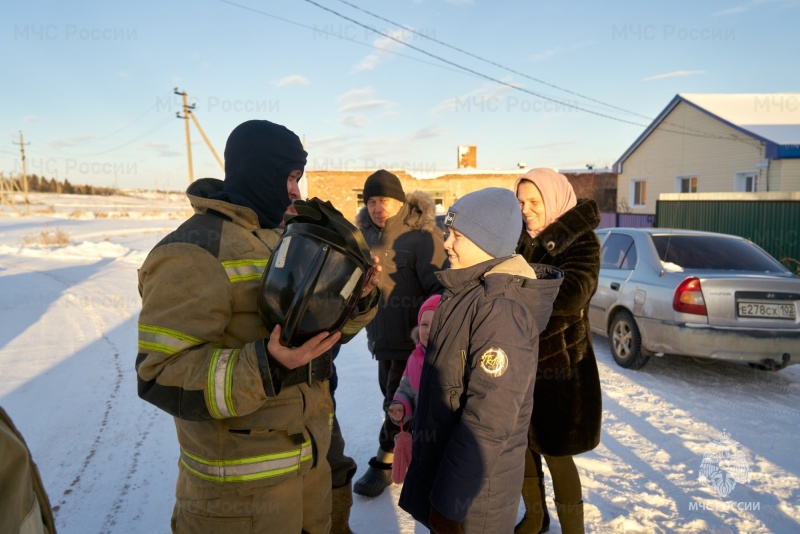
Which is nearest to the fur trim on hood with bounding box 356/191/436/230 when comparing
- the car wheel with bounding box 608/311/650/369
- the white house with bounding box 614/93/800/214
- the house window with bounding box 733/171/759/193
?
the car wheel with bounding box 608/311/650/369

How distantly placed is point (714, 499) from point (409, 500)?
7.61 ft

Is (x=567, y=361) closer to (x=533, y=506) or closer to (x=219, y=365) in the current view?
(x=533, y=506)

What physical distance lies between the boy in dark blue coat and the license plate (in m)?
4.08

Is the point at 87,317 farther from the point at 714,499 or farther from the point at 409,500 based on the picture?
the point at 714,499

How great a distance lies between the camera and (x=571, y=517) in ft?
8.55

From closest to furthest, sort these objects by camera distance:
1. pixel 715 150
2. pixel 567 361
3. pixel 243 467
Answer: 1. pixel 243 467
2. pixel 567 361
3. pixel 715 150

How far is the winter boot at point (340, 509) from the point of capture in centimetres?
287

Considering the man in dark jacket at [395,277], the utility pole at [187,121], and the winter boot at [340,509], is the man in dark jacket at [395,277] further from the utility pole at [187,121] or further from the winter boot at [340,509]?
the utility pole at [187,121]

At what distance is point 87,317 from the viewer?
28.1 ft

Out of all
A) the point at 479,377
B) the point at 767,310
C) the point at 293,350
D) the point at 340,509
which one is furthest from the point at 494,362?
the point at 767,310

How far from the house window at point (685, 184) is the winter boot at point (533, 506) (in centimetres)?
2174

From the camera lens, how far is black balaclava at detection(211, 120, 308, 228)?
186 centimetres

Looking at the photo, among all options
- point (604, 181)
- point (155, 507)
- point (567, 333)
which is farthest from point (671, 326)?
point (604, 181)

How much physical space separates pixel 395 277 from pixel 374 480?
1.39 meters
